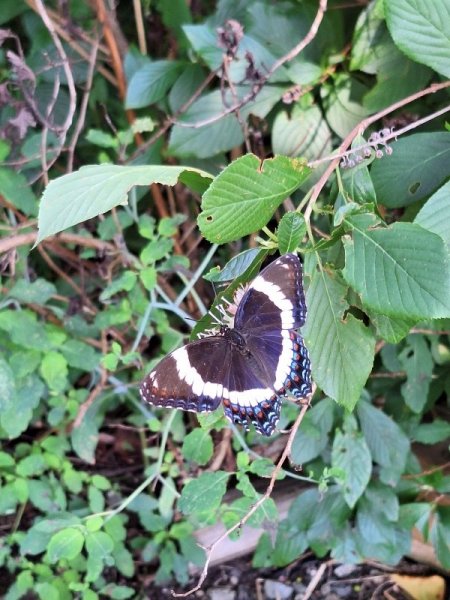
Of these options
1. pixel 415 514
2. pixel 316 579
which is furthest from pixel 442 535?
pixel 316 579

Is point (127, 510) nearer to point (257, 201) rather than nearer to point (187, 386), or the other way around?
point (187, 386)

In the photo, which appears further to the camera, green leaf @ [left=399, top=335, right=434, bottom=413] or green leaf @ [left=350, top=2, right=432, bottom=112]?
green leaf @ [left=399, top=335, right=434, bottom=413]

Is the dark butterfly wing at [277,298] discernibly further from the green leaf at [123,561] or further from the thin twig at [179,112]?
the green leaf at [123,561]

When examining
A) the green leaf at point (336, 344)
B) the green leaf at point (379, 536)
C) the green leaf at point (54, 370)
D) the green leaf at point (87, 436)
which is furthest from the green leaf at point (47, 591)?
the green leaf at point (336, 344)

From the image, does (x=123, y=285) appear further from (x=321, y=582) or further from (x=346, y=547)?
(x=321, y=582)

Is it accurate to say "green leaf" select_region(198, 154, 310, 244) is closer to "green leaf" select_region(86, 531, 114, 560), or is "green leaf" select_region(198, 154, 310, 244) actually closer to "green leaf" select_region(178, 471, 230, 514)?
"green leaf" select_region(178, 471, 230, 514)

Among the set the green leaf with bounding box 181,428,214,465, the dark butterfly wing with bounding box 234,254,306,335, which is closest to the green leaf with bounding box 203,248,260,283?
the dark butterfly wing with bounding box 234,254,306,335

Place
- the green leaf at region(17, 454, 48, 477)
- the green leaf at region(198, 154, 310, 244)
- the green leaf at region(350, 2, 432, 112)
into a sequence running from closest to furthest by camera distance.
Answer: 1. the green leaf at region(198, 154, 310, 244)
2. the green leaf at region(350, 2, 432, 112)
3. the green leaf at region(17, 454, 48, 477)
